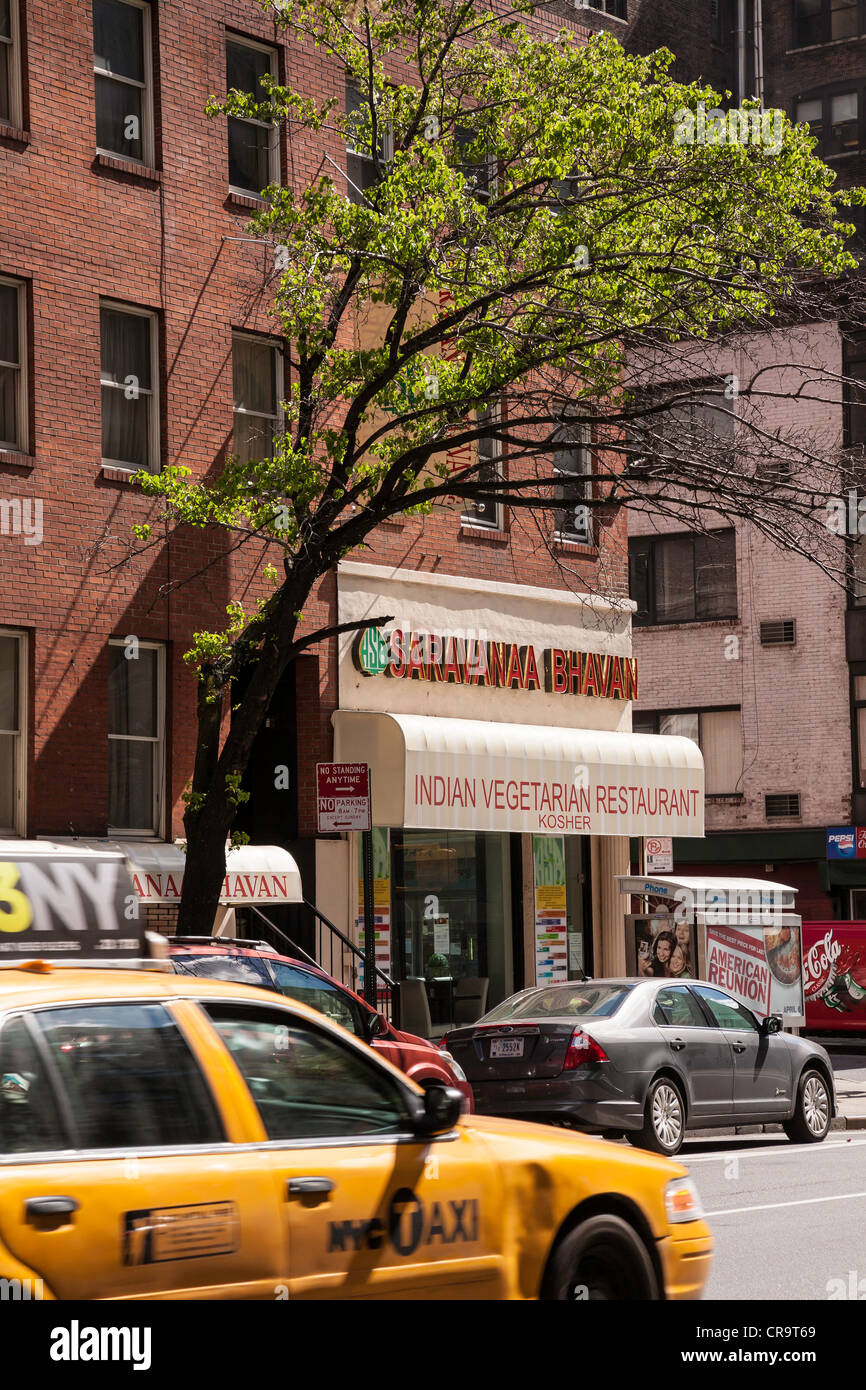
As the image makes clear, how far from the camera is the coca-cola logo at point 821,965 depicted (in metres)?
29.8

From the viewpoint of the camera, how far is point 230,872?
19516mm

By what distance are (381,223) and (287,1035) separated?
1148 centimetres

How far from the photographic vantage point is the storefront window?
22.7 meters

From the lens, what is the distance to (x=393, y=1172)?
5.95m

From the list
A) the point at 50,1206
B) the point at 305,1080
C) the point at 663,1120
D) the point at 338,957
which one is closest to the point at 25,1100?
the point at 50,1206

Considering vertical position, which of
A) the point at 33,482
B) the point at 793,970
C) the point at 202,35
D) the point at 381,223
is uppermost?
the point at 202,35

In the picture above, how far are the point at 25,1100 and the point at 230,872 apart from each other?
14377mm

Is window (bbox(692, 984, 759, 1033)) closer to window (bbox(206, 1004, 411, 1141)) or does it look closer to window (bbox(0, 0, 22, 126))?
window (bbox(206, 1004, 411, 1141))

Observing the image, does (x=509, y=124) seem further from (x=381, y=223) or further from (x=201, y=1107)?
(x=201, y=1107)

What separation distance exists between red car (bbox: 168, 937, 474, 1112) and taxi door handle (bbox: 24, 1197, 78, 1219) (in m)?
7.09

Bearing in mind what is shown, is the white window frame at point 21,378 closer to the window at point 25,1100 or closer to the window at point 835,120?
the window at point 25,1100

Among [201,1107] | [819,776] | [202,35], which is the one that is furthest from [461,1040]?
[819,776]

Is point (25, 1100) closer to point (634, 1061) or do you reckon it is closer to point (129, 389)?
point (634, 1061)

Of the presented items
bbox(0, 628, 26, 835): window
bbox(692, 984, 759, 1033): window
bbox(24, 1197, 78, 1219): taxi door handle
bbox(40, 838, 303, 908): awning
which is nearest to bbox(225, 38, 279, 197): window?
bbox(0, 628, 26, 835): window
